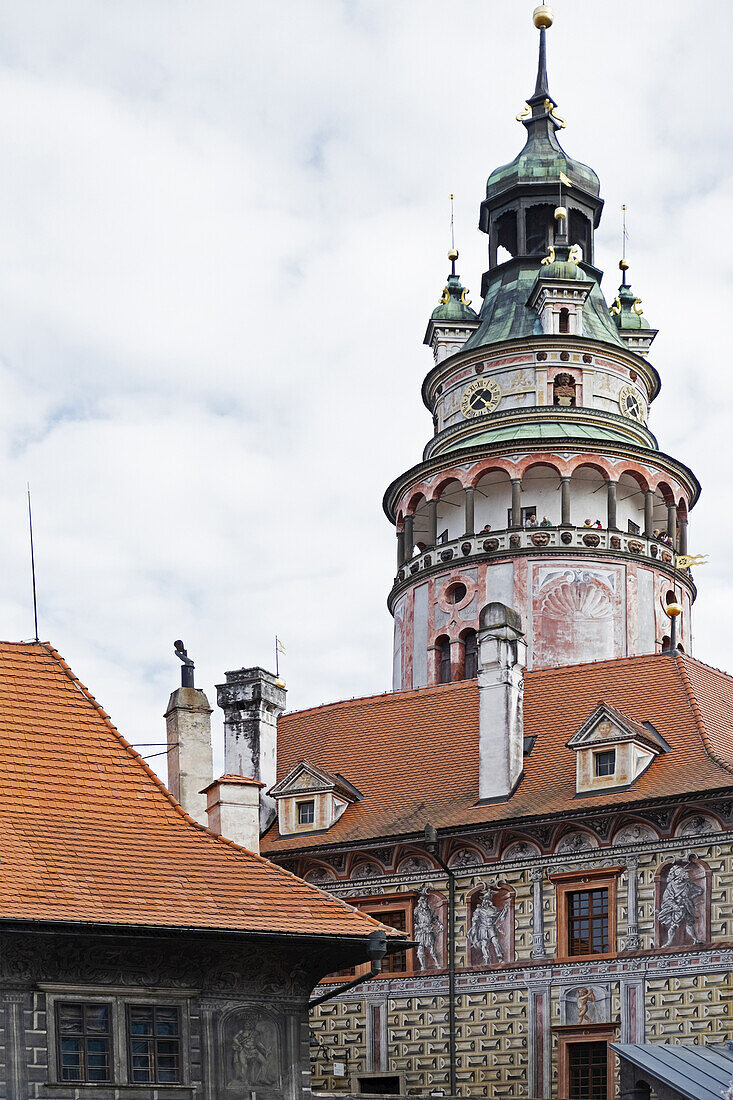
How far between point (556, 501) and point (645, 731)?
30.8 ft

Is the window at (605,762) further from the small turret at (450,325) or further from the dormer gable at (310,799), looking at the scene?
the small turret at (450,325)

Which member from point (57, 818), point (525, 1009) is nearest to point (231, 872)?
point (57, 818)

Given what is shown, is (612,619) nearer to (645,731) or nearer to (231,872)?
(645,731)

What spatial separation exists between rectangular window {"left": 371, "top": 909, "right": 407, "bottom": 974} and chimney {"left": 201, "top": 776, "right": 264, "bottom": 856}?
549 centimetres

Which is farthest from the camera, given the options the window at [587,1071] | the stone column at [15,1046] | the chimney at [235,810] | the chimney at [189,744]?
the window at [587,1071]

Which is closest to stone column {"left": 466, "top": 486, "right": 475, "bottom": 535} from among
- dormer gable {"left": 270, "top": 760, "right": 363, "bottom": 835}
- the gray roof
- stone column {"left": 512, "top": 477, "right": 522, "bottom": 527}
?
stone column {"left": 512, "top": 477, "right": 522, "bottom": 527}

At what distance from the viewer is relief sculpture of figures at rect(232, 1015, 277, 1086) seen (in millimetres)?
18953

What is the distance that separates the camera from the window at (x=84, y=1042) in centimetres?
1831

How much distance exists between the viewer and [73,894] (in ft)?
59.3

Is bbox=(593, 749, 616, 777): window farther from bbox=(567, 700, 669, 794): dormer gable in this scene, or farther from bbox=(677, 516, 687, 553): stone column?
bbox=(677, 516, 687, 553): stone column

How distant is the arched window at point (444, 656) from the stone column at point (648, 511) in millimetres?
4060

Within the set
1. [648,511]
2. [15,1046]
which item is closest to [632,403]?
[648,511]

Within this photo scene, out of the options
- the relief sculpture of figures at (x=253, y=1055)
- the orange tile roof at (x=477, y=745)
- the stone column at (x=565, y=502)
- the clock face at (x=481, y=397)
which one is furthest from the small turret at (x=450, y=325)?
the relief sculpture of figures at (x=253, y=1055)

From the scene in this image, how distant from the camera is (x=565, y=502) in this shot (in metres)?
34.8
